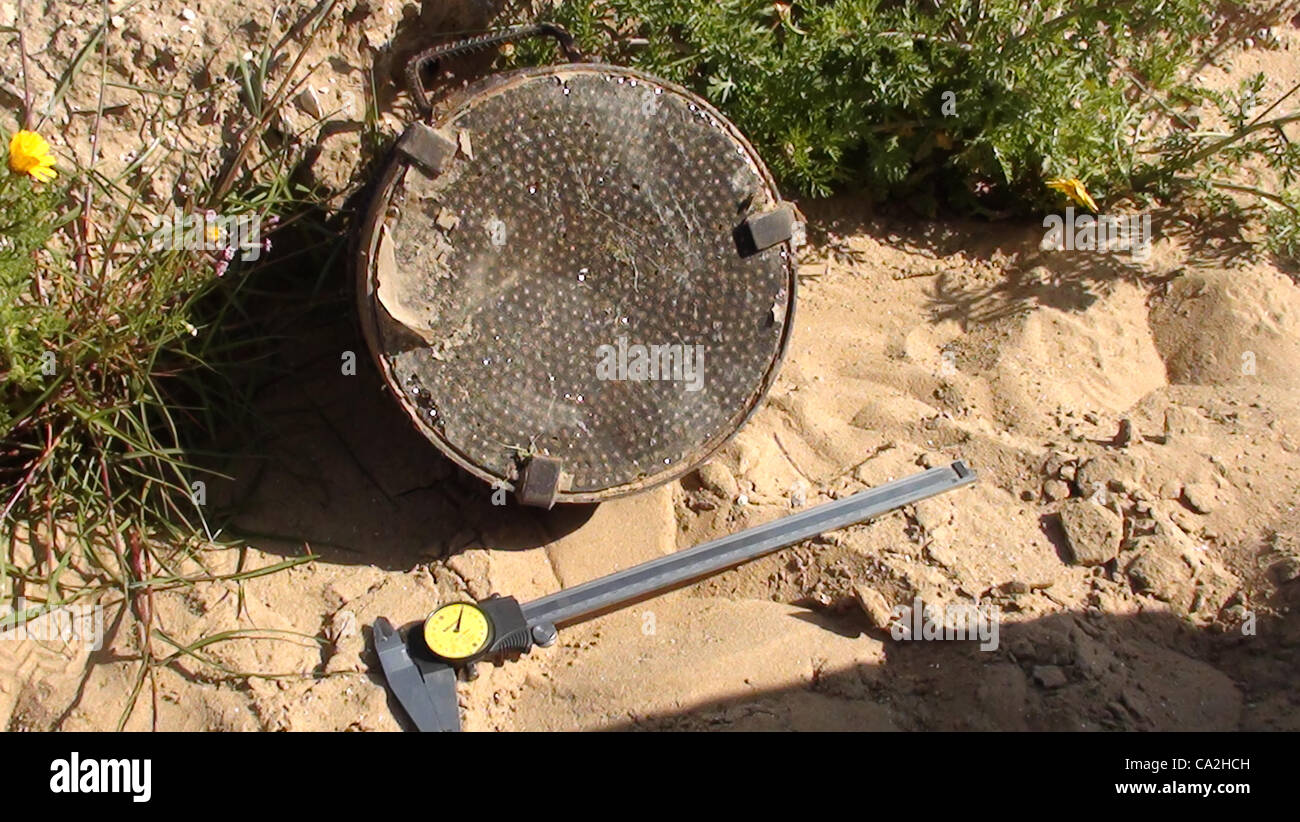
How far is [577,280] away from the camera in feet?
10.5

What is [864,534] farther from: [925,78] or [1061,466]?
[925,78]

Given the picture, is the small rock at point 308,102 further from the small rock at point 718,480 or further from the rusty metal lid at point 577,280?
the small rock at point 718,480

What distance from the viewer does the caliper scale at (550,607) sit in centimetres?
302

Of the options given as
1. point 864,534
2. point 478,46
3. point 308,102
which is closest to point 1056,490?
point 864,534

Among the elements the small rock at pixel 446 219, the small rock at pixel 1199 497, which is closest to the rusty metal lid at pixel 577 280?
the small rock at pixel 446 219

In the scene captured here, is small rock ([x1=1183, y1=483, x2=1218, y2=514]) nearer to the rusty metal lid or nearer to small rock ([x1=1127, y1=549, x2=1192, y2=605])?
small rock ([x1=1127, y1=549, x2=1192, y2=605])

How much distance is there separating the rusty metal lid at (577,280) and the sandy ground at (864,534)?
1.11ft

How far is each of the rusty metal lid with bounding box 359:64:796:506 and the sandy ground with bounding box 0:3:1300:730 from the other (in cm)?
34

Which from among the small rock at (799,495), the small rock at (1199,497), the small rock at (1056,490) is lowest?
the small rock at (1199,497)

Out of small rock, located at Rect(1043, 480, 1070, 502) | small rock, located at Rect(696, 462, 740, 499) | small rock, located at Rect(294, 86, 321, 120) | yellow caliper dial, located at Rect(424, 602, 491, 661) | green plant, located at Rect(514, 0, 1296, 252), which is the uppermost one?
green plant, located at Rect(514, 0, 1296, 252)

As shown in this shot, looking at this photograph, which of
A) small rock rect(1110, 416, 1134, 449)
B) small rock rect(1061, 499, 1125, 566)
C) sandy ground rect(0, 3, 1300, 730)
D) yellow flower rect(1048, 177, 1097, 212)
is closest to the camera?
sandy ground rect(0, 3, 1300, 730)

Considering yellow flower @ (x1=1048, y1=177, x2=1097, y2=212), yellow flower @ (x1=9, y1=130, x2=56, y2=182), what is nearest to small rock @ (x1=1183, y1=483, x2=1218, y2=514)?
yellow flower @ (x1=1048, y1=177, x2=1097, y2=212)

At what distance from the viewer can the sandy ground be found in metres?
3.01

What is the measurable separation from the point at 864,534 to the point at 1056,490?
54cm
